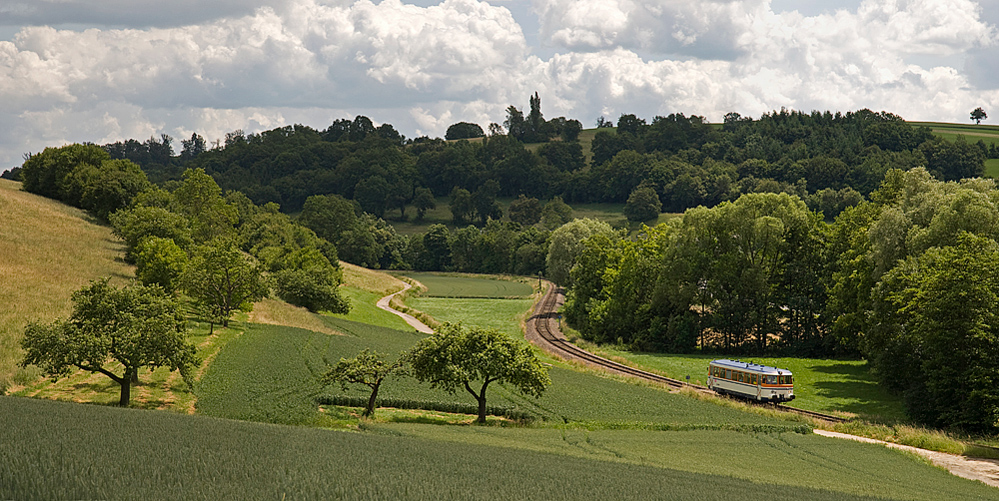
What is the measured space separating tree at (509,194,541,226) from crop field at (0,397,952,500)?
163631mm

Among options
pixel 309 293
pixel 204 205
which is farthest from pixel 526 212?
pixel 309 293

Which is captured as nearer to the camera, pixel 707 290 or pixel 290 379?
pixel 290 379

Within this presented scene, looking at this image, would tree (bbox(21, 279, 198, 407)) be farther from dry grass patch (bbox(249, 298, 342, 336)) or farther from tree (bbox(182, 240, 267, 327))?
dry grass patch (bbox(249, 298, 342, 336))

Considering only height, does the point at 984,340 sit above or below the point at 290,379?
above

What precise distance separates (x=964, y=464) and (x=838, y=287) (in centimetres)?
2705

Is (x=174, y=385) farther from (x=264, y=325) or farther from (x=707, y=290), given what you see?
(x=707, y=290)

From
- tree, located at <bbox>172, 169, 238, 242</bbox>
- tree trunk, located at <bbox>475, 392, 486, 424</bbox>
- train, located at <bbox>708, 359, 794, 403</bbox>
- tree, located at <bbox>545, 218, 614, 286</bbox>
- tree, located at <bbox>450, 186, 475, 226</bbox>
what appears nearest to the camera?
tree trunk, located at <bbox>475, 392, 486, 424</bbox>

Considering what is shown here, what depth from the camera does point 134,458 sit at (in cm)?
1383

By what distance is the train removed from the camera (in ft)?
147

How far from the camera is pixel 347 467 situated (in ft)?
49.2

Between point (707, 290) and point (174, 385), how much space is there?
51127mm

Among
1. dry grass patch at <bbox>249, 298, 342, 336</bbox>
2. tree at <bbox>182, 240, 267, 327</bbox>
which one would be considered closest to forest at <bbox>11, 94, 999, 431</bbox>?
tree at <bbox>182, 240, 267, 327</bbox>

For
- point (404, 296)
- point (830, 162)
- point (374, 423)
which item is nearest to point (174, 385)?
point (374, 423)

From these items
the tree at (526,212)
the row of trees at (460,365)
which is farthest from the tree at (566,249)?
the tree at (526,212)
